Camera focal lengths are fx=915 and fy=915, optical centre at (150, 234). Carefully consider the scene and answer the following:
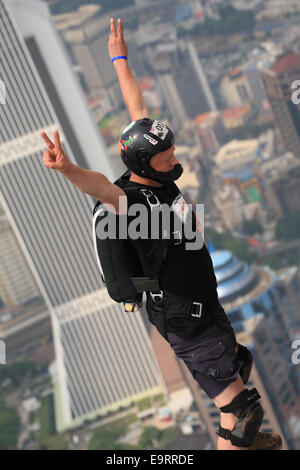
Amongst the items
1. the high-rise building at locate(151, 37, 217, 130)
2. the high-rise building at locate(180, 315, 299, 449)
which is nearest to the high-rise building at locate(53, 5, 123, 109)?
the high-rise building at locate(151, 37, 217, 130)

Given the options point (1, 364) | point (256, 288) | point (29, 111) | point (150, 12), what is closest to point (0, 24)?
point (29, 111)

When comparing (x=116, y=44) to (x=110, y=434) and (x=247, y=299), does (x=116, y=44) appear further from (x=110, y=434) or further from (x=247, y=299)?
(x=110, y=434)

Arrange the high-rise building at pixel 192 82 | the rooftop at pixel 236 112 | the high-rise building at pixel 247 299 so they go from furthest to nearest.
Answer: the high-rise building at pixel 192 82, the rooftop at pixel 236 112, the high-rise building at pixel 247 299

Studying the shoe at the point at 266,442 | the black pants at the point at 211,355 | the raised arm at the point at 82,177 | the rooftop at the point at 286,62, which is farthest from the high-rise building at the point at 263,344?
the raised arm at the point at 82,177

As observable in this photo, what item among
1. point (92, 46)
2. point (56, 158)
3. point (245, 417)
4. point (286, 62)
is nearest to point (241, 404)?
point (245, 417)

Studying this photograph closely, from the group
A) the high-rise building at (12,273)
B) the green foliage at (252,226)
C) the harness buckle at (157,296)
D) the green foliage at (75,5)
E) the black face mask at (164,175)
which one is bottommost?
the green foliage at (252,226)

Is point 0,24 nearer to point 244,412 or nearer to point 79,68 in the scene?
point 244,412

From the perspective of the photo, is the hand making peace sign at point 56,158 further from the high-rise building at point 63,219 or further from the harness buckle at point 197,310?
the high-rise building at point 63,219
